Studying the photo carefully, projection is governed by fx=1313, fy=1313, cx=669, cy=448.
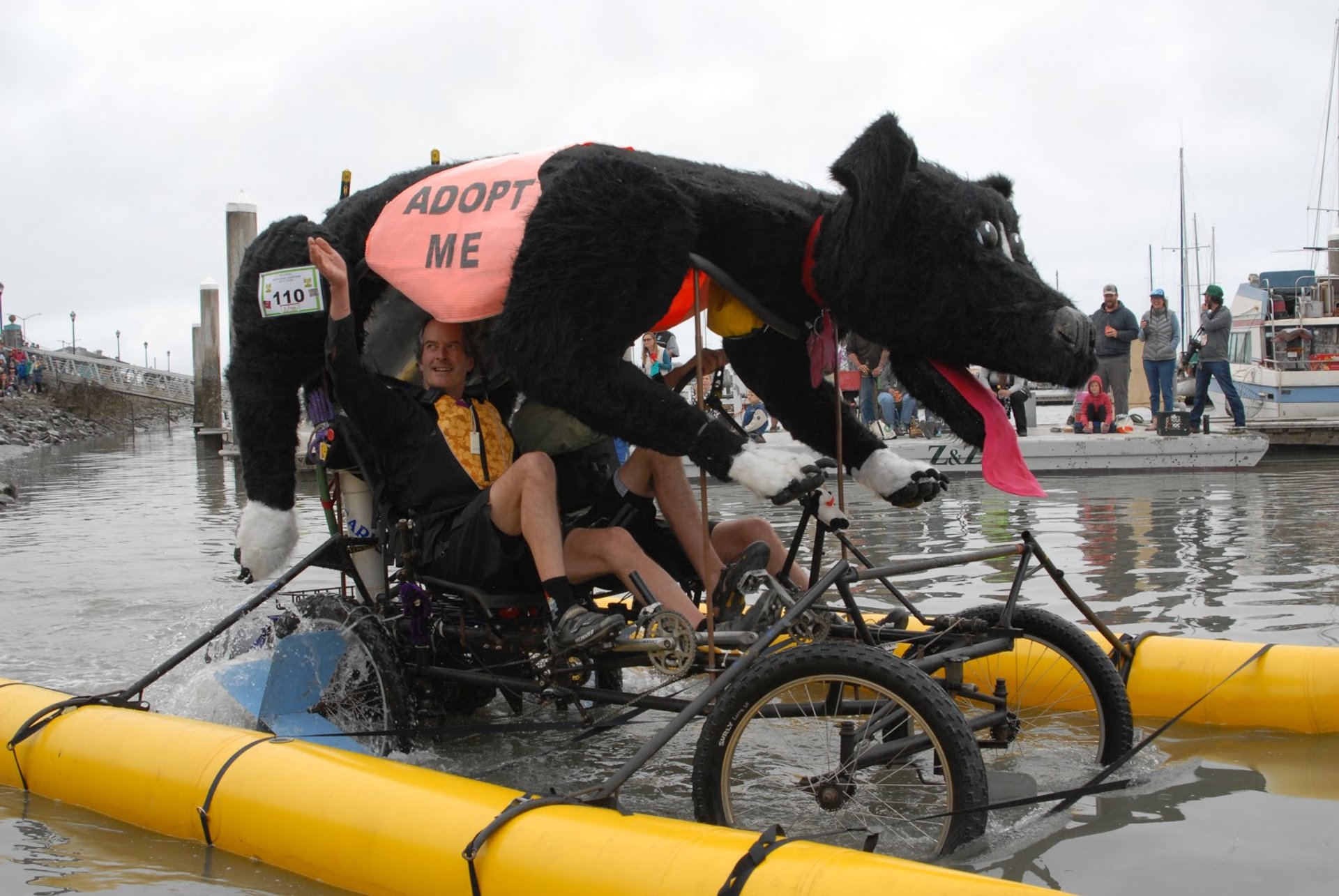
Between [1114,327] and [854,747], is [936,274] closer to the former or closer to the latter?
[854,747]

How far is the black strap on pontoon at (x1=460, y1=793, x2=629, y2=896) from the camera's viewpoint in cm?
317

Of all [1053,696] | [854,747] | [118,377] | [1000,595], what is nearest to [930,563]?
[854,747]

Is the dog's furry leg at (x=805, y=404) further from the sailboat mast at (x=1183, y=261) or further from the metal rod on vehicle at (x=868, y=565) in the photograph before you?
the sailboat mast at (x=1183, y=261)

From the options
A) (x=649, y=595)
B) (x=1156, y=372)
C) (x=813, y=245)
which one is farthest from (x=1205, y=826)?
(x=1156, y=372)

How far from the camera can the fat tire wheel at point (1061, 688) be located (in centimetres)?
396

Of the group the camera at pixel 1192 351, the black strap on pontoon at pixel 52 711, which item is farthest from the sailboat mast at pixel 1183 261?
the black strap on pontoon at pixel 52 711

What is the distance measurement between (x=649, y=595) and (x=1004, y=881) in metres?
1.60

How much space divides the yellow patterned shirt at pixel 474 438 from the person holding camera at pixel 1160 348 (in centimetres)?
1153

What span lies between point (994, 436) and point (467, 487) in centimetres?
175

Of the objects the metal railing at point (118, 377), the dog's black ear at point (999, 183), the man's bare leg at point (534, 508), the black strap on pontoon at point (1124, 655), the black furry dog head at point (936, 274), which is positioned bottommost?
the black strap on pontoon at point (1124, 655)

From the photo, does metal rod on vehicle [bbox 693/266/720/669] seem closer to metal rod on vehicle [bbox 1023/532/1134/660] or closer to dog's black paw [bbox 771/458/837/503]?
dog's black paw [bbox 771/458/837/503]

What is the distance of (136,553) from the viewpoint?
9.67 m

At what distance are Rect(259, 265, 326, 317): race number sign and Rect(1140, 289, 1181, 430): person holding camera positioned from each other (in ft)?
39.6

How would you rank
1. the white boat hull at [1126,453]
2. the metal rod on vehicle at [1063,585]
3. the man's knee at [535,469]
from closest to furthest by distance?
1. the metal rod on vehicle at [1063,585]
2. the man's knee at [535,469]
3. the white boat hull at [1126,453]
